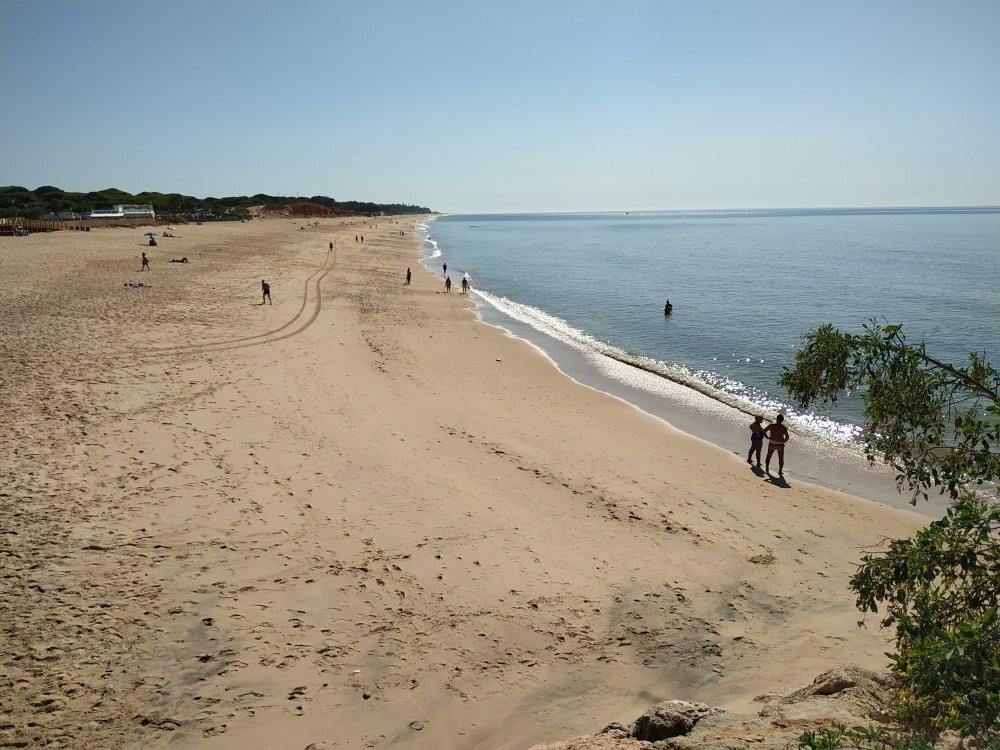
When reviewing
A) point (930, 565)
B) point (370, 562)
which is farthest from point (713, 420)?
point (930, 565)

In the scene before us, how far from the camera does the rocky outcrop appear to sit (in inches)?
189

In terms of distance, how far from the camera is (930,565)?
379cm

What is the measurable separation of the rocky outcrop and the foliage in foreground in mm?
599

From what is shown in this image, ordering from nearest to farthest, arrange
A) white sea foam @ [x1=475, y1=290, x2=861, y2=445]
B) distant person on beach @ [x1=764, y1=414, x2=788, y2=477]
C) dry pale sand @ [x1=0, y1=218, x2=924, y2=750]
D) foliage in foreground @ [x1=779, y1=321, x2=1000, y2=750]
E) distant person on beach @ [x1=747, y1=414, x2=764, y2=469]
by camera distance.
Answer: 1. foliage in foreground @ [x1=779, y1=321, x2=1000, y2=750]
2. dry pale sand @ [x1=0, y1=218, x2=924, y2=750]
3. distant person on beach @ [x1=764, y1=414, x2=788, y2=477]
4. distant person on beach @ [x1=747, y1=414, x2=764, y2=469]
5. white sea foam @ [x1=475, y1=290, x2=861, y2=445]

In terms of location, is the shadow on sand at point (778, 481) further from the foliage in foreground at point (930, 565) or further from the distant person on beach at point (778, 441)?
the foliage in foreground at point (930, 565)

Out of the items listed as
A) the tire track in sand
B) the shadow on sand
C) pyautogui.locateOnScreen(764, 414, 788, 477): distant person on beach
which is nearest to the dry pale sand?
the shadow on sand

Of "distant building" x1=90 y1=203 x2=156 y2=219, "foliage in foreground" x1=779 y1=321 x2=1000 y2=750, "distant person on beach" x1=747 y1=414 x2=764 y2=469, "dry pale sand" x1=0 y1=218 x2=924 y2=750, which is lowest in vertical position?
"dry pale sand" x1=0 y1=218 x2=924 y2=750

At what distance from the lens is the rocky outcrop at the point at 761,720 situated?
4.79 metres

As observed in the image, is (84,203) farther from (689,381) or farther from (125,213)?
(689,381)

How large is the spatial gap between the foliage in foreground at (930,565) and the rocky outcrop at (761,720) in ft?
1.97

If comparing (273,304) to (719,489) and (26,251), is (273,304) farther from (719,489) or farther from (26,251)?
(26,251)

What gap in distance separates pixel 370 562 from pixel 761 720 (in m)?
5.71

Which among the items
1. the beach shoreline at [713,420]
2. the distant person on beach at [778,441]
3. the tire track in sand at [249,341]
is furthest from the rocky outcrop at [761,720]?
the tire track in sand at [249,341]

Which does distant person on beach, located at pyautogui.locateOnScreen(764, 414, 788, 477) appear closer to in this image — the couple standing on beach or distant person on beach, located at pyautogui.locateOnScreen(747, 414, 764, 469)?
the couple standing on beach
